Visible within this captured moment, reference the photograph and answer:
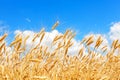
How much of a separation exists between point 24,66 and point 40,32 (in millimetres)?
707

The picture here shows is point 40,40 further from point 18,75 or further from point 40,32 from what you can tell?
point 18,75

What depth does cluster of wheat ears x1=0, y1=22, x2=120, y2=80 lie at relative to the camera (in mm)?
2289

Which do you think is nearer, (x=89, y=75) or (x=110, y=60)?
(x=89, y=75)

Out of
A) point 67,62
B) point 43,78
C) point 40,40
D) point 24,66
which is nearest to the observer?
point 43,78

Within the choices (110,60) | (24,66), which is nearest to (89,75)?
(24,66)

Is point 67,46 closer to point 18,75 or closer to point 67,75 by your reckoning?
point 67,75

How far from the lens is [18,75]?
2.05m

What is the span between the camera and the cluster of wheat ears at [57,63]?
2.29m

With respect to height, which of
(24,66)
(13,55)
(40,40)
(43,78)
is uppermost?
(40,40)

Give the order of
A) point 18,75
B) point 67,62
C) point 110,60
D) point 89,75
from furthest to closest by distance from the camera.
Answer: point 110,60 < point 67,62 < point 89,75 < point 18,75

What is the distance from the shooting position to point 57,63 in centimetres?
289

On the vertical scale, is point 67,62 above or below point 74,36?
below

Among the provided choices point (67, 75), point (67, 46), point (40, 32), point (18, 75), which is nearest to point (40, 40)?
point (40, 32)

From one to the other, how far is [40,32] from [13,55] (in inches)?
16.1
